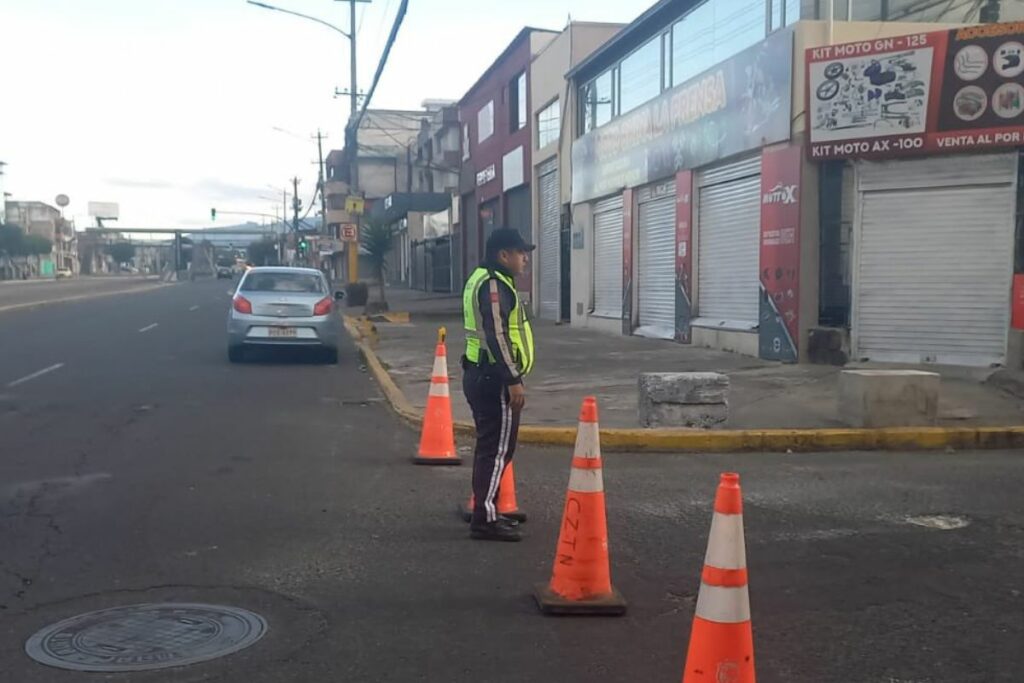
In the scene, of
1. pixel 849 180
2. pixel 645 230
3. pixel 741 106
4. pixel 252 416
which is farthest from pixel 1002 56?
pixel 252 416

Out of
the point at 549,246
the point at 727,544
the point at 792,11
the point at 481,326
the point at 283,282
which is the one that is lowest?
the point at 727,544

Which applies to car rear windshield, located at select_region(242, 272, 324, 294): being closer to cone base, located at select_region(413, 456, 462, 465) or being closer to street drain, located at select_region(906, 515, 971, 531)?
cone base, located at select_region(413, 456, 462, 465)

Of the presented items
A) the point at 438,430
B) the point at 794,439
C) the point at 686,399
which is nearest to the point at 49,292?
the point at 438,430

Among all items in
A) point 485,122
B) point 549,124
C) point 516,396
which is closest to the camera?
point 516,396

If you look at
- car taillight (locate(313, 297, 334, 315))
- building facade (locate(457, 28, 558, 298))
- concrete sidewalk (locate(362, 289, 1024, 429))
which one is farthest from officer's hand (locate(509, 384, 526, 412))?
building facade (locate(457, 28, 558, 298))

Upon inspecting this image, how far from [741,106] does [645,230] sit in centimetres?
467

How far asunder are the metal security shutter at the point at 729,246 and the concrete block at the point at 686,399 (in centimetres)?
570

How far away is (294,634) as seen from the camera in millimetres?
4234

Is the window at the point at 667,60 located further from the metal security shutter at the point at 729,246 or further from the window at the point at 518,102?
the window at the point at 518,102

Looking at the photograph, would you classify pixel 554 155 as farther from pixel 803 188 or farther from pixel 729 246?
pixel 803 188

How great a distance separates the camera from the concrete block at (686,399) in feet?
29.1

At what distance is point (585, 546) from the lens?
4.49 meters

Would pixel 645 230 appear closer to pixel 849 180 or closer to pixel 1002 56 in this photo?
pixel 849 180

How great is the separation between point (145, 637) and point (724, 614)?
2447 millimetres
